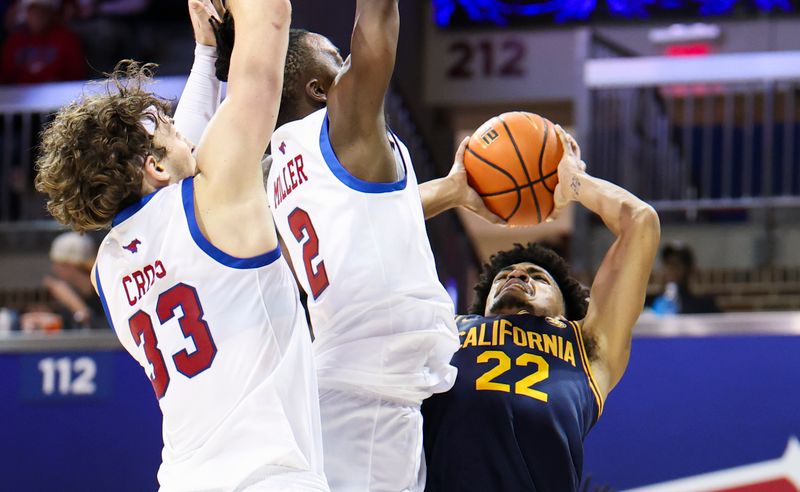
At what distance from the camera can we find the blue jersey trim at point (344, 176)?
2859mm

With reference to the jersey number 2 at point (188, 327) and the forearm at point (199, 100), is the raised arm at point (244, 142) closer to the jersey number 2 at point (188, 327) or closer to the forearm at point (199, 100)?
the jersey number 2 at point (188, 327)

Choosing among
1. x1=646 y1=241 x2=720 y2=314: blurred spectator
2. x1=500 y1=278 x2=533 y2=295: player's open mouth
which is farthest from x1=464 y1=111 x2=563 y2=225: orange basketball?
x1=646 y1=241 x2=720 y2=314: blurred spectator

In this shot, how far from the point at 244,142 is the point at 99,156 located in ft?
1.13

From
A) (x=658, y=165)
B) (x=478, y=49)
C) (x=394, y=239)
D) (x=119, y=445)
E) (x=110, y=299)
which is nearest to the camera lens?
(x=110, y=299)

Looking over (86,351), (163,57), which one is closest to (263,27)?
(86,351)

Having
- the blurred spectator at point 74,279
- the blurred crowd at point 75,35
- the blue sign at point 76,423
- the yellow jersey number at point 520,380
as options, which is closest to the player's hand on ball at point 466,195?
the yellow jersey number at point 520,380

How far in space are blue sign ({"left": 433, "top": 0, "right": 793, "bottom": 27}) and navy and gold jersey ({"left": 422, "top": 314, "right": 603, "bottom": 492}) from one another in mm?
8011

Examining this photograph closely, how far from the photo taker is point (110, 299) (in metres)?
2.60

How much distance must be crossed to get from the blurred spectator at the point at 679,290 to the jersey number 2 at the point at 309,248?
3846 mm

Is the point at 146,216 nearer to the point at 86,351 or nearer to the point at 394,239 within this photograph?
the point at 394,239

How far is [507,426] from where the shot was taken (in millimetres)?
3480

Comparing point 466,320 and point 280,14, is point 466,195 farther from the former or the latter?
point 280,14

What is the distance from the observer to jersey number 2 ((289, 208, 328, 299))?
294cm

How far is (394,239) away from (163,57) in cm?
801
